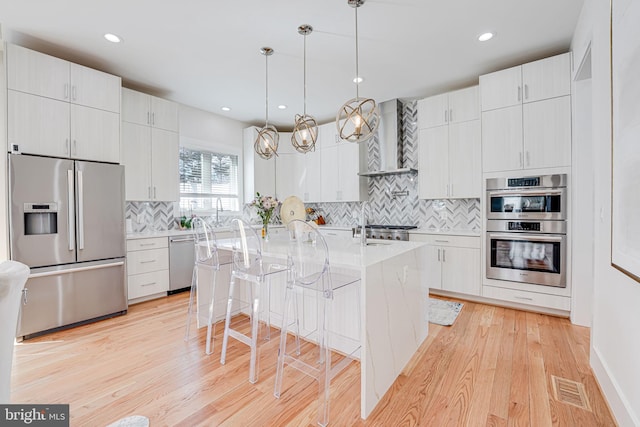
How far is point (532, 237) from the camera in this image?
3.18 metres

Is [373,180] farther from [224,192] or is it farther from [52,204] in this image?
[52,204]

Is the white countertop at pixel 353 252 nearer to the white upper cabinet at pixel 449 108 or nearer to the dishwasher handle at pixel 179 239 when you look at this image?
the dishwasher handle at pixel 179 239

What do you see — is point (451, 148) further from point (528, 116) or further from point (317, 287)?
point (317, 287)

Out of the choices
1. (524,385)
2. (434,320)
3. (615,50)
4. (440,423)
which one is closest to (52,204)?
(440,423)

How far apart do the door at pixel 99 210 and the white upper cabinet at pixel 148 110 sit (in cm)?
91

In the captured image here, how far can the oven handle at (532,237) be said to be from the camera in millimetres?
3041

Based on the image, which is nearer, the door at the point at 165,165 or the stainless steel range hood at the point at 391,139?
the door at the point at 165,165

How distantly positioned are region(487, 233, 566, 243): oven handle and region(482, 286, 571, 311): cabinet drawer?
60 cm

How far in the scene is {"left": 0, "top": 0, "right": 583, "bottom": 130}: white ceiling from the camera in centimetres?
241

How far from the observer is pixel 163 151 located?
4078 mm

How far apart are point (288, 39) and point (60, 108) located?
7.82 ft

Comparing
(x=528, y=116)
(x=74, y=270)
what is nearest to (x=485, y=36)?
(x=528, y=116)

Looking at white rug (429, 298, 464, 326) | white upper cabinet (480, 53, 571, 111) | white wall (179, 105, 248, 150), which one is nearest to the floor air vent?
white rug (429, 298, 464, 326)

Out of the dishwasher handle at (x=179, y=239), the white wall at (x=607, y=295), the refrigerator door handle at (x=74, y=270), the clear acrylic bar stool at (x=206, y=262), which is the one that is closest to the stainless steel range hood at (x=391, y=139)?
the white wall at (x=607, y=295)
